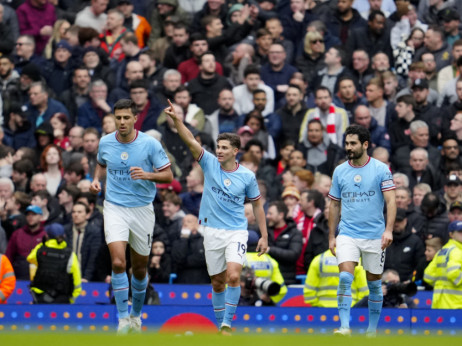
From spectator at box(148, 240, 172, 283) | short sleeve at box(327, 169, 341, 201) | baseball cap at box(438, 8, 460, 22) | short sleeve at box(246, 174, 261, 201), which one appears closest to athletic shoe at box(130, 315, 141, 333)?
short sleeve at box(246, 174, 261, 201)

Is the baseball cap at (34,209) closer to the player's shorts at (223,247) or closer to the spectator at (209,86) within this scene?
the player's shorts at (223,247)

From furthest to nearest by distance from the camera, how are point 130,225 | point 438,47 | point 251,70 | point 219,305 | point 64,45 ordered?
point 64,45, point 438,47, point 251,70, point 219,305, point 130,225

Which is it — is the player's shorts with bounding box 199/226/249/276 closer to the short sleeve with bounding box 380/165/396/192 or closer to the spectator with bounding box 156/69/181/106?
the short sleeve with bounding box 380/165/396/192

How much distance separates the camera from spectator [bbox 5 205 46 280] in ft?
61.7

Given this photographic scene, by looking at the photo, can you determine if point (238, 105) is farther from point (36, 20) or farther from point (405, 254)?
point (405, 254)

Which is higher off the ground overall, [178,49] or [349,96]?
[178,49]

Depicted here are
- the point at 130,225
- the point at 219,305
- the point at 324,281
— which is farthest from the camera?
the point at 324,281

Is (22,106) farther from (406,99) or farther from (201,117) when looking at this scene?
(406,99)

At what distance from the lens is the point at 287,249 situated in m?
18.1

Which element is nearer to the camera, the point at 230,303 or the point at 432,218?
the point at 230,303

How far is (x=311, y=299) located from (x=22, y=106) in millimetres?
7782

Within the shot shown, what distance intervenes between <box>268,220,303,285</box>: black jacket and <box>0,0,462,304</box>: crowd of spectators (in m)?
0.02

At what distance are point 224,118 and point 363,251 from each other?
7.01 m

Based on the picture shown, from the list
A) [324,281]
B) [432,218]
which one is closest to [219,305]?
[324,281]
